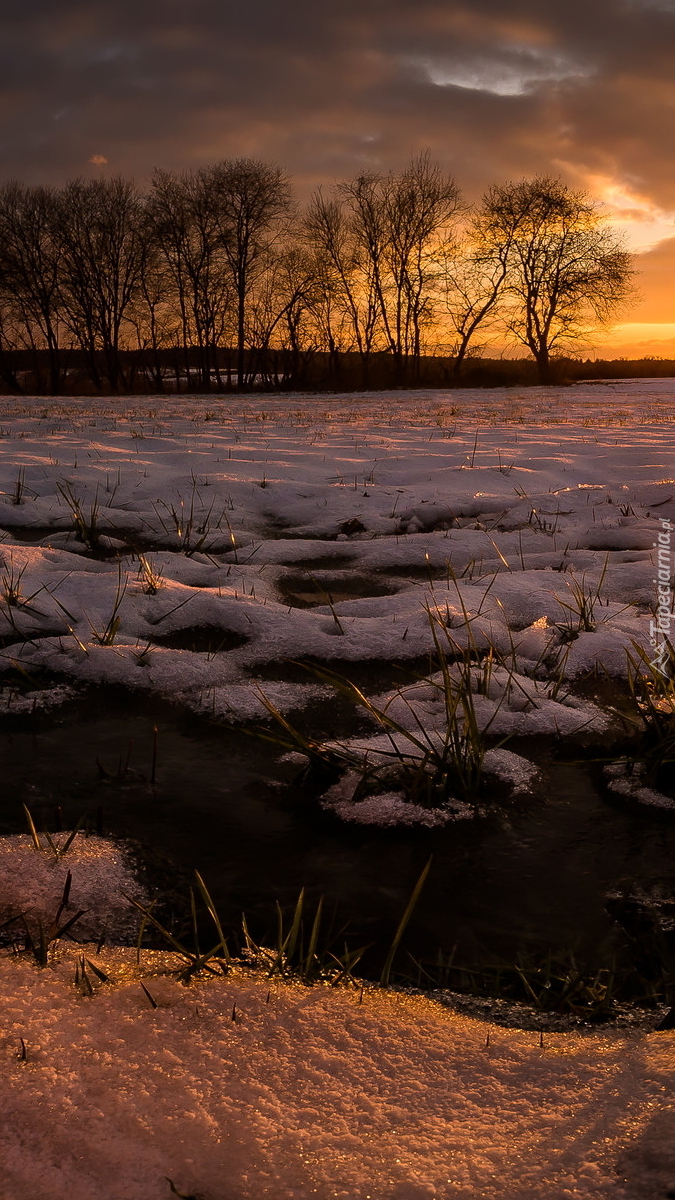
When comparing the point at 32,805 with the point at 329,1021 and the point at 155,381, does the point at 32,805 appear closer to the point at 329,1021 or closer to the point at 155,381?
the point at 329,1021

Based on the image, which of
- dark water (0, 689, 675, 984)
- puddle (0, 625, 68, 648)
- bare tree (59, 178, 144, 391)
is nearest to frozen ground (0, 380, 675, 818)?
puddle (0, 625, 68, 648)

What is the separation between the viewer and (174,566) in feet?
12.1

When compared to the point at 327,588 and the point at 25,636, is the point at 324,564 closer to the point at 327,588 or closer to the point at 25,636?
the point at 327,588

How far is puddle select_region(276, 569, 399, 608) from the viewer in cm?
340

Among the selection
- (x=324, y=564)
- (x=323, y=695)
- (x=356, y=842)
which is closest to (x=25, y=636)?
(x=323, y=695)

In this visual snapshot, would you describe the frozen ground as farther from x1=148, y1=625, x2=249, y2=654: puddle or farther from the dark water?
the dark water

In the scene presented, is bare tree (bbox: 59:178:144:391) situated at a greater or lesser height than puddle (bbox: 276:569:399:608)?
greater

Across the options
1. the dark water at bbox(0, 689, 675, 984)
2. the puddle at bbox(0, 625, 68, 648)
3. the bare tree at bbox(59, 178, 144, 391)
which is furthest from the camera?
the bare tree at bbox(59, 178, 144, 391)

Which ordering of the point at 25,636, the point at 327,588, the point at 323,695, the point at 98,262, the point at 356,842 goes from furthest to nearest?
the point at 98,262
the point at 327,588
the point at 25,636
the point at 323,695
the point at 356,842

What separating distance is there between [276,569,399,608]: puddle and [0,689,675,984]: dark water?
1.31 meters

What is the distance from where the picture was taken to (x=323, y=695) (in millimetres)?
2451

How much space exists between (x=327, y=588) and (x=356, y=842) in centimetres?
204

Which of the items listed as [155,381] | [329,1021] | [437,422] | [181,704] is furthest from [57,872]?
[155,381]

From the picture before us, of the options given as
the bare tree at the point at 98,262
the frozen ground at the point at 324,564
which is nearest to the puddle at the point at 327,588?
Result: the frozen ground at the point at 324,564
